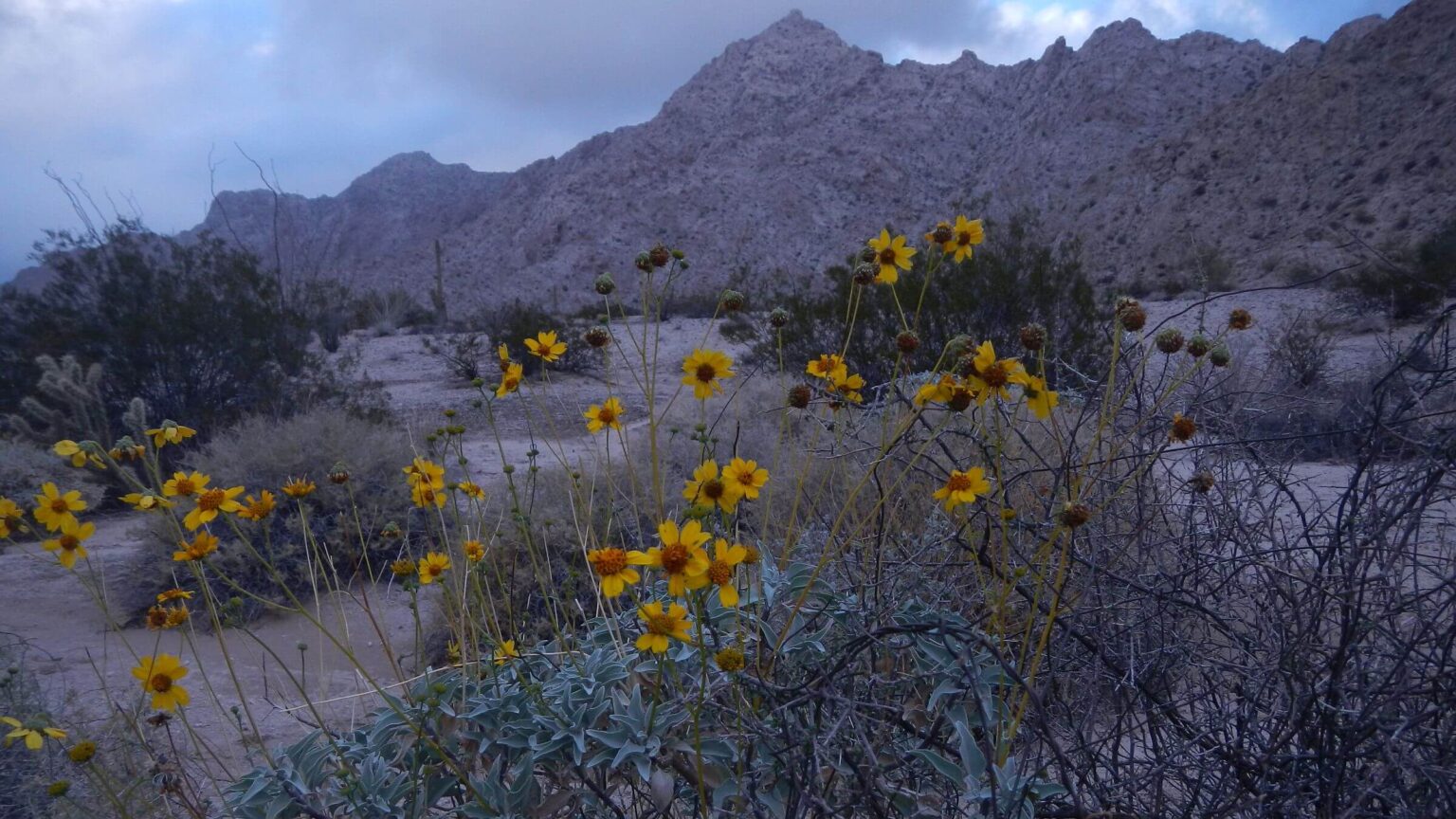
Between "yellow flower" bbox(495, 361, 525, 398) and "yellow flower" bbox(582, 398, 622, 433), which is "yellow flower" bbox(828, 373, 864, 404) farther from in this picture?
"yellow flower" bbox(495, 361, 525, 398)

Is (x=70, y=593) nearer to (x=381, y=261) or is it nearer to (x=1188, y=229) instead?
(x=1188, y=229)

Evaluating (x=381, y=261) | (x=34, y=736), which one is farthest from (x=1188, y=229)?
(x=381, y=261)

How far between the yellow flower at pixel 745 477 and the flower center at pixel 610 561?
8.9 inches

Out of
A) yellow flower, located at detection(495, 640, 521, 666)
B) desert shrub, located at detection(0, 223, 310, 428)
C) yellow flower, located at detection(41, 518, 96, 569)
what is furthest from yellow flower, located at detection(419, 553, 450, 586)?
desert shrub, located at detection(0, 223, 310, 428)

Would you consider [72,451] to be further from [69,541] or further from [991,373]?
[991,373]

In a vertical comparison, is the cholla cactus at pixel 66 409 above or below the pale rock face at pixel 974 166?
below

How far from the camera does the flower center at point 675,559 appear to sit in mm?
1170

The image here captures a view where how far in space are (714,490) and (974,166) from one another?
3937 centimetres

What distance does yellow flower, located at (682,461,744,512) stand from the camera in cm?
131

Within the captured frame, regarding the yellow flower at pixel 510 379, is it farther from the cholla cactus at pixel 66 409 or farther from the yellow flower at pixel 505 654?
the cholla cactus at pixel 66 409

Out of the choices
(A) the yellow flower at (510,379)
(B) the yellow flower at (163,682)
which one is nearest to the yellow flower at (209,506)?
(B) the yellow flower at (163,682)

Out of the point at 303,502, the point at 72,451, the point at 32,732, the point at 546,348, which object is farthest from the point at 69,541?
the point at 303,502

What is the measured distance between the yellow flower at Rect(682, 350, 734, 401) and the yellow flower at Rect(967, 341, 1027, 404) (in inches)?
20.3

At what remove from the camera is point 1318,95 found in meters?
24.3
